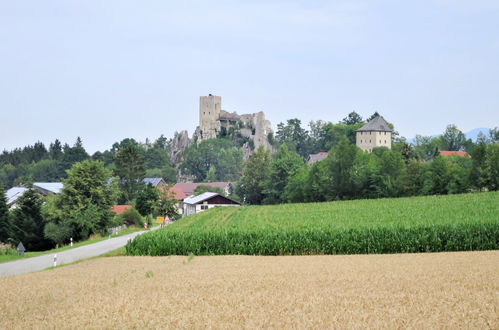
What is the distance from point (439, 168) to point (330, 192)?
18.9m

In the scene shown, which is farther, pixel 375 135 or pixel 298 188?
pixel 375 135

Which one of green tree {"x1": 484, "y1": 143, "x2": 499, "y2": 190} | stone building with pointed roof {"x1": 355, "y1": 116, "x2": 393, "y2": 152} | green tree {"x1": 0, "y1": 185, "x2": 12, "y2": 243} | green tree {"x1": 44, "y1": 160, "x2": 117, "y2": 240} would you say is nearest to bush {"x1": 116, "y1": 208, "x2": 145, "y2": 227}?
green tree {"x1": 44, "y1": 160, "x2": 117, "y2": 240}

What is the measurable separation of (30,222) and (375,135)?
365 feet

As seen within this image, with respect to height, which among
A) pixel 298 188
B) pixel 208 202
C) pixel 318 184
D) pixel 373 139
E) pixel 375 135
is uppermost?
pixel 375 135

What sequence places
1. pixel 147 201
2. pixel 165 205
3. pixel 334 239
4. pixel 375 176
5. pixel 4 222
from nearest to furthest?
pixel 334 239
pixel 4 222
pixel 375 176
pixel 147 201
pixel 165 205

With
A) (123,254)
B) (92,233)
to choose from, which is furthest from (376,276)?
(92,233)

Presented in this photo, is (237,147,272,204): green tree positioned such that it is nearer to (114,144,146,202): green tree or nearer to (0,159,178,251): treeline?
(114,144,146,202): green tree

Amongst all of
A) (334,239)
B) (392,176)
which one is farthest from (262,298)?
(392,176)

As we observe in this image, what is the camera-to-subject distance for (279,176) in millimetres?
130125

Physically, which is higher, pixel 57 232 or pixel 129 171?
pixel 129 171

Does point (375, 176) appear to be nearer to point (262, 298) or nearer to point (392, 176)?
point (392, 176)

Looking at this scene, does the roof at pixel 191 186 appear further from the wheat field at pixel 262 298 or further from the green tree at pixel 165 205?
the wheat field at pixel 262 298

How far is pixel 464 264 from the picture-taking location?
88.9 feet

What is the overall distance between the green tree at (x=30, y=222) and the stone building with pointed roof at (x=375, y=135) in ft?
348
